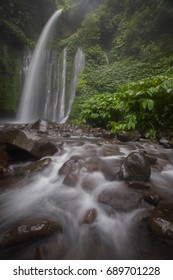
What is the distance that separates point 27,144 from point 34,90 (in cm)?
1063

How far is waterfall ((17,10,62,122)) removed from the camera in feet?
39.9

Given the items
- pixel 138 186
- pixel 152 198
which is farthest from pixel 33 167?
pixel 152 198

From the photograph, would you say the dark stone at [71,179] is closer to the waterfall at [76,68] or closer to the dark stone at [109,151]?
the dark stone at [109,151]

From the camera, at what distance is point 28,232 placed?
57.9 inches

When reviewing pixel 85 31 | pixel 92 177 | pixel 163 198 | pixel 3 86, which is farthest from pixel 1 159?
pixel 85 31

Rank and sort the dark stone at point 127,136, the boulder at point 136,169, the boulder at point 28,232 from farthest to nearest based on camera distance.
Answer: the dark stone at point 127,136, the boulder at point 136,169, the boulder at point 28,232

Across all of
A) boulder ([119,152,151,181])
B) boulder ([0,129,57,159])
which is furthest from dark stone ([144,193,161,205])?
boulder ([0,129,57,159])

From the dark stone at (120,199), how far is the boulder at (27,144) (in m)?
1.46

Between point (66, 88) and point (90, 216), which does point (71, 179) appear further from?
point (66, 88)

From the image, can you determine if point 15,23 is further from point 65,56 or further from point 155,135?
point 155,135

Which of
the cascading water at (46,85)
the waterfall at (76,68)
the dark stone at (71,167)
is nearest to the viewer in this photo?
the dark stone at (71,167)

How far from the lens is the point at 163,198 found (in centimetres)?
201

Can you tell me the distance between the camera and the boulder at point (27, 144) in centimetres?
301

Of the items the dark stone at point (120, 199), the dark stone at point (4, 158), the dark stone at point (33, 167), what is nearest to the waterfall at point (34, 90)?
the dark stone at point (4, 158)
